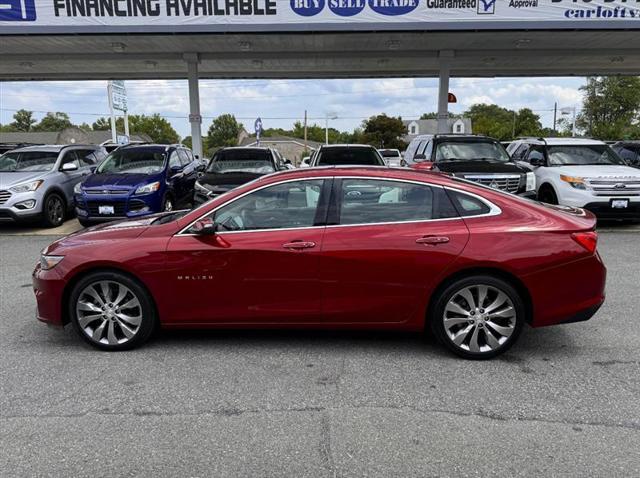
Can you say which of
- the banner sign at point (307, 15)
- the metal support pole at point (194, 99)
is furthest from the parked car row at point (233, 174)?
the metal support pole at point (194, 99)

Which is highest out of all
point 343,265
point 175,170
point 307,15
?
point 307,15

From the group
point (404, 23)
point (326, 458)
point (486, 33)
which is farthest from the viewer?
point (486, 33)

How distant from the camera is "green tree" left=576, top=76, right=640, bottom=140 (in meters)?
54.8

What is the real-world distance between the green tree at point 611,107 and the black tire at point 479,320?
2265 inches

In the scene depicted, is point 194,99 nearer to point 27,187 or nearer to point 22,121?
point 27,187

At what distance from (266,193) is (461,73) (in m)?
A: 21.1

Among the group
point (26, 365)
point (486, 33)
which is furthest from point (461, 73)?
point (26, 365)

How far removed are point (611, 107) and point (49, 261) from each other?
64.6 m

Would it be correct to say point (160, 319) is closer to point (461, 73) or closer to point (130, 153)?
point (130, 153)

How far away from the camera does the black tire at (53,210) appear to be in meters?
11.2

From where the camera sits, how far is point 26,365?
4312 mm

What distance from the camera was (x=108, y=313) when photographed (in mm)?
4500

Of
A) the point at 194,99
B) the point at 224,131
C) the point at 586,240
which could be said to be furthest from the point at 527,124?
the point at 586,240

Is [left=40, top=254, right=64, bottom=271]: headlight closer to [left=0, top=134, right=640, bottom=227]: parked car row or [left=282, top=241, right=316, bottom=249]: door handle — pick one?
[left=282, top=241, right=316, bottom=249]: door handle
